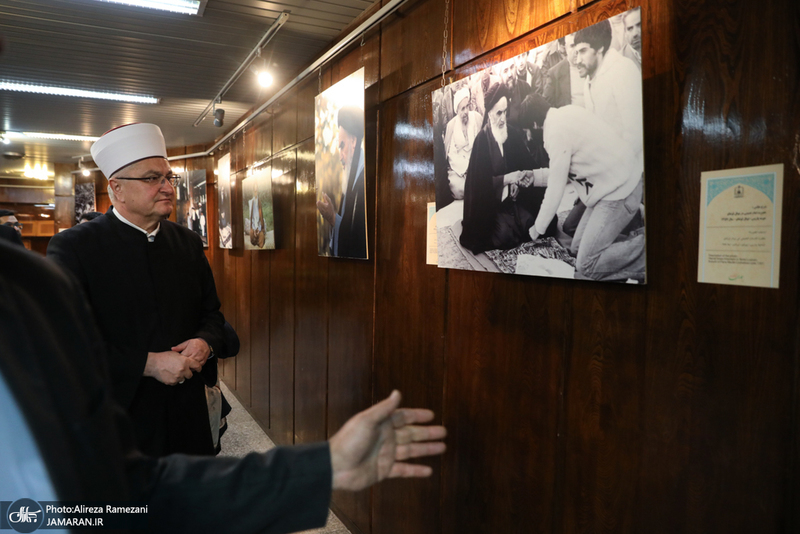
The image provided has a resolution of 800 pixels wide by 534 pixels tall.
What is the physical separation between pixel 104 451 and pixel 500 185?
1499mm

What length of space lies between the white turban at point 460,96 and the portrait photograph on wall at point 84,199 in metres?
9.82

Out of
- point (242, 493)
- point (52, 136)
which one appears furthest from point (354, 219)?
point (52, 136)

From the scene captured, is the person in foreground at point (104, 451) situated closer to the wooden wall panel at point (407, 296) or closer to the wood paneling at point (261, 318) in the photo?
the wooden wall panel at point (407, 296)

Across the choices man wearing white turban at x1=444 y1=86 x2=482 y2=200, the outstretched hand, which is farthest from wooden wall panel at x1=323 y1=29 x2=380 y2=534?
the outstretched hand

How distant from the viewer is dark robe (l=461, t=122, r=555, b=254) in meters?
1.71

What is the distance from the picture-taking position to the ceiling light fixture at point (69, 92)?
4910 mm

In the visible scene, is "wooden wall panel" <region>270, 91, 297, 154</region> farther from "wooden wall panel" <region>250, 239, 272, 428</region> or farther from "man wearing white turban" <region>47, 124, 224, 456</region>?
"man wearing white turban" <region>47, 124, 224, 456</region>

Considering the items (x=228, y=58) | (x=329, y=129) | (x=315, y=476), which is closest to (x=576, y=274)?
(x=315, y=476)

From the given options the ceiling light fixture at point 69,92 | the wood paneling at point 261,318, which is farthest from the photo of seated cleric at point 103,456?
the ceiling light fixture at point 69,92

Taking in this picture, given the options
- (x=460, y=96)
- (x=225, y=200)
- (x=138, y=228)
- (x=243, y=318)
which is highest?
(x=225, y=200)

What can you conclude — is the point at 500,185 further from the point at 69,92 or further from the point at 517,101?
the point at 69,92

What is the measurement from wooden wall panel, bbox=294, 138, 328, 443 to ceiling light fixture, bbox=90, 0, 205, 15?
3.67 ft

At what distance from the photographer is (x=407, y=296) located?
267 cm

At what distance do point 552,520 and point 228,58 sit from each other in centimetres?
416
